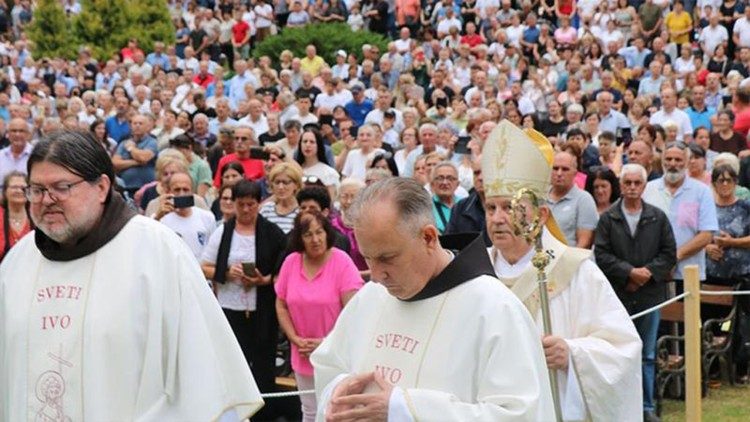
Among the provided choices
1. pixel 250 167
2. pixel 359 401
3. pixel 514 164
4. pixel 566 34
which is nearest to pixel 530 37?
pixel 566 34

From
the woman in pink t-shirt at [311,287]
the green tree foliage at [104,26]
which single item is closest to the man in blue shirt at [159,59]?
the green tree foliage at [104,26]

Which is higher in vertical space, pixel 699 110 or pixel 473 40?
pixel 473 40

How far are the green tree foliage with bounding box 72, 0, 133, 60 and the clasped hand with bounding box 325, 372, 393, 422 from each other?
27943 millimetres

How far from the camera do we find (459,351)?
4.45 metres

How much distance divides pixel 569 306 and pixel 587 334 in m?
0.16

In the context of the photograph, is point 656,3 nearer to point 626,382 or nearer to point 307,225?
point 307,225

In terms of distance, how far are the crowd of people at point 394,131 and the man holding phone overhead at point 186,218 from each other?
16 millimetres

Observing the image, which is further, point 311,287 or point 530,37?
point 530,37

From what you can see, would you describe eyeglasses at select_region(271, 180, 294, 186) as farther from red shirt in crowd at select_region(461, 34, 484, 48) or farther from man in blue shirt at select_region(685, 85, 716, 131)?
red shirt in crowd at select_region(461, 34, 484, 48)

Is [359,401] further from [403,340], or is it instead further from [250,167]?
[250,167]

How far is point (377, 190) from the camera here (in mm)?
4430

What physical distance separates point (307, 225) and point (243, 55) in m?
23.1

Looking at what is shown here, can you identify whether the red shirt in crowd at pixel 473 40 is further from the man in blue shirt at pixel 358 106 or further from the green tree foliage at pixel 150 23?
the green tree foliage at pixel 150 23

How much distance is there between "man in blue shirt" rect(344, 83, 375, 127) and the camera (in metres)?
21.9
